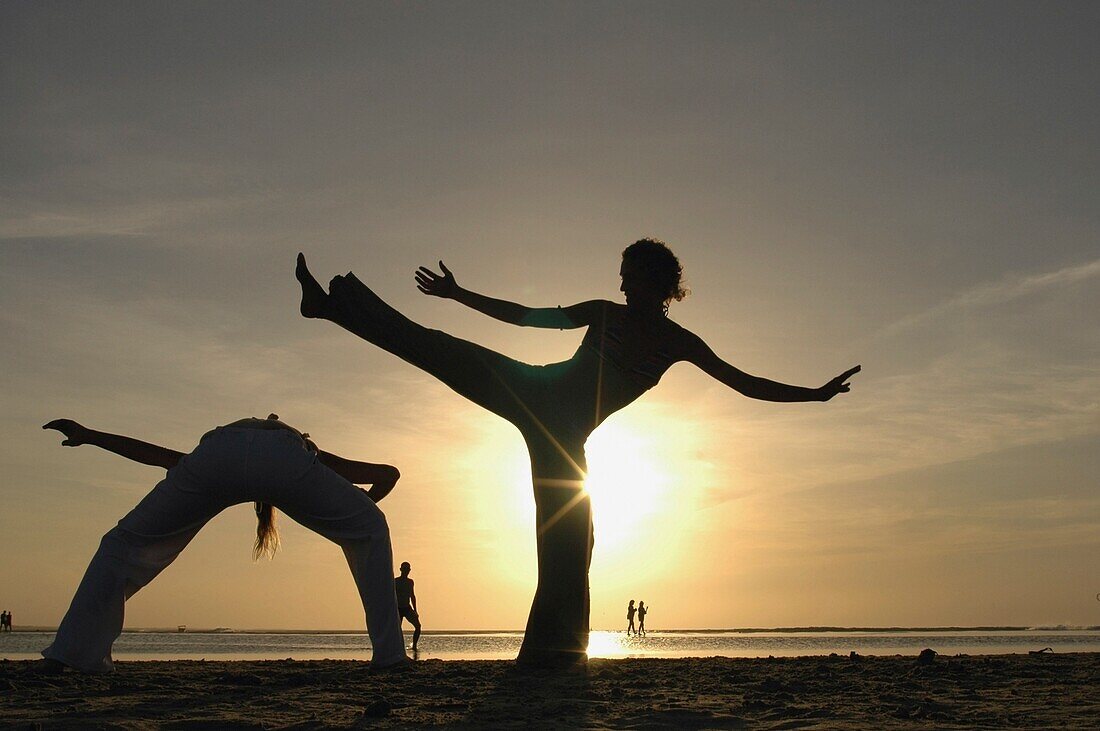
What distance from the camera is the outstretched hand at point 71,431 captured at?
711cm

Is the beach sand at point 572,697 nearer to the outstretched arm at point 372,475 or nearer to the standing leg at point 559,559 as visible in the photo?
the standing leg at point 559,559

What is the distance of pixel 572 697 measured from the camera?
5.95 m

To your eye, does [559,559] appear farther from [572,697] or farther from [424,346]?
[424,346]

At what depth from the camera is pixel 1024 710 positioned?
5293mm

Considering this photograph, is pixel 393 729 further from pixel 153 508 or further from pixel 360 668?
pixel 360 668

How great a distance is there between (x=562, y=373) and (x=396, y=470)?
5.33 ft

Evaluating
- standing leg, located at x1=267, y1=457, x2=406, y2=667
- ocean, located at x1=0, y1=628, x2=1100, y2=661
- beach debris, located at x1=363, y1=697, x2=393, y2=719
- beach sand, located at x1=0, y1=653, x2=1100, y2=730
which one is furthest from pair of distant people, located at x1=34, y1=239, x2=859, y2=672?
ocean, located at x1=0, y1=628, x2=1100, y2=661

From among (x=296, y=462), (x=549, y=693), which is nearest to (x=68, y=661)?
(x=296, y=462)

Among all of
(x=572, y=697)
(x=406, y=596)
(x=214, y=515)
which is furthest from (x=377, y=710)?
(x=406, y=596)

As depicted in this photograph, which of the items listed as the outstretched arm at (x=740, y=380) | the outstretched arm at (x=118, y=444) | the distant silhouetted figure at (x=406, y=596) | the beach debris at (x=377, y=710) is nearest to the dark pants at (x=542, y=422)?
the outstretched arm at (x=740, y=380)

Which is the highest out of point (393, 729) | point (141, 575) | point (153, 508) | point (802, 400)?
point (802, 400)

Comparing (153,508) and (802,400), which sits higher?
(802,400)

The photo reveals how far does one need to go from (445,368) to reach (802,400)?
10.4 ft

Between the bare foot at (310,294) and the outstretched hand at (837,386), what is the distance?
4.35m
